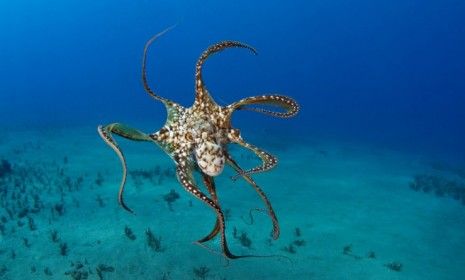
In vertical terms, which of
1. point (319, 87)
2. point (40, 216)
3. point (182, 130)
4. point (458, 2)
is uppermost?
point (458, 2)

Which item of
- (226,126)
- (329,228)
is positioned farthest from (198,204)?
(226,126)

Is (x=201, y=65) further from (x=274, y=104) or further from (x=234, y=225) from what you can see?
(x=234, y=225)

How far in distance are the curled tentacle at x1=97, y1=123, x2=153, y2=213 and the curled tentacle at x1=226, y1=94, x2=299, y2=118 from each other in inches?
33.2

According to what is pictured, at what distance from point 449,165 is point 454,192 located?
13.3 meters

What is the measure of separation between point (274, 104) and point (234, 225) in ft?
36.4

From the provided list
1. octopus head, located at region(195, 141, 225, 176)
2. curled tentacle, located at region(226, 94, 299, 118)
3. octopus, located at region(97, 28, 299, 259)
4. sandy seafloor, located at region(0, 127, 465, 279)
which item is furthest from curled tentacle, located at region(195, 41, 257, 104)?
sandy seafloor, located at region(0, 127, 465, 279)

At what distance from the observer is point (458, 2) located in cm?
17612

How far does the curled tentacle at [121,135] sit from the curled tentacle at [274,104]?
844mm

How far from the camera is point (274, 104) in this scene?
395 cm

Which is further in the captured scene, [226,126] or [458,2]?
[458,2]

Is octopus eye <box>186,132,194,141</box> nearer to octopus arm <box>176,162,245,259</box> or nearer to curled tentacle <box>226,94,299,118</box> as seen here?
octopus arm <box>176,162,245,259</box>

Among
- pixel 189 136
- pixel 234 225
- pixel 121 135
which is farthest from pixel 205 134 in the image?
pixel 234 225

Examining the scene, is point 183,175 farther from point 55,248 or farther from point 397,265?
point 397,265

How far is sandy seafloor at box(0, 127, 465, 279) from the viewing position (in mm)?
11641
